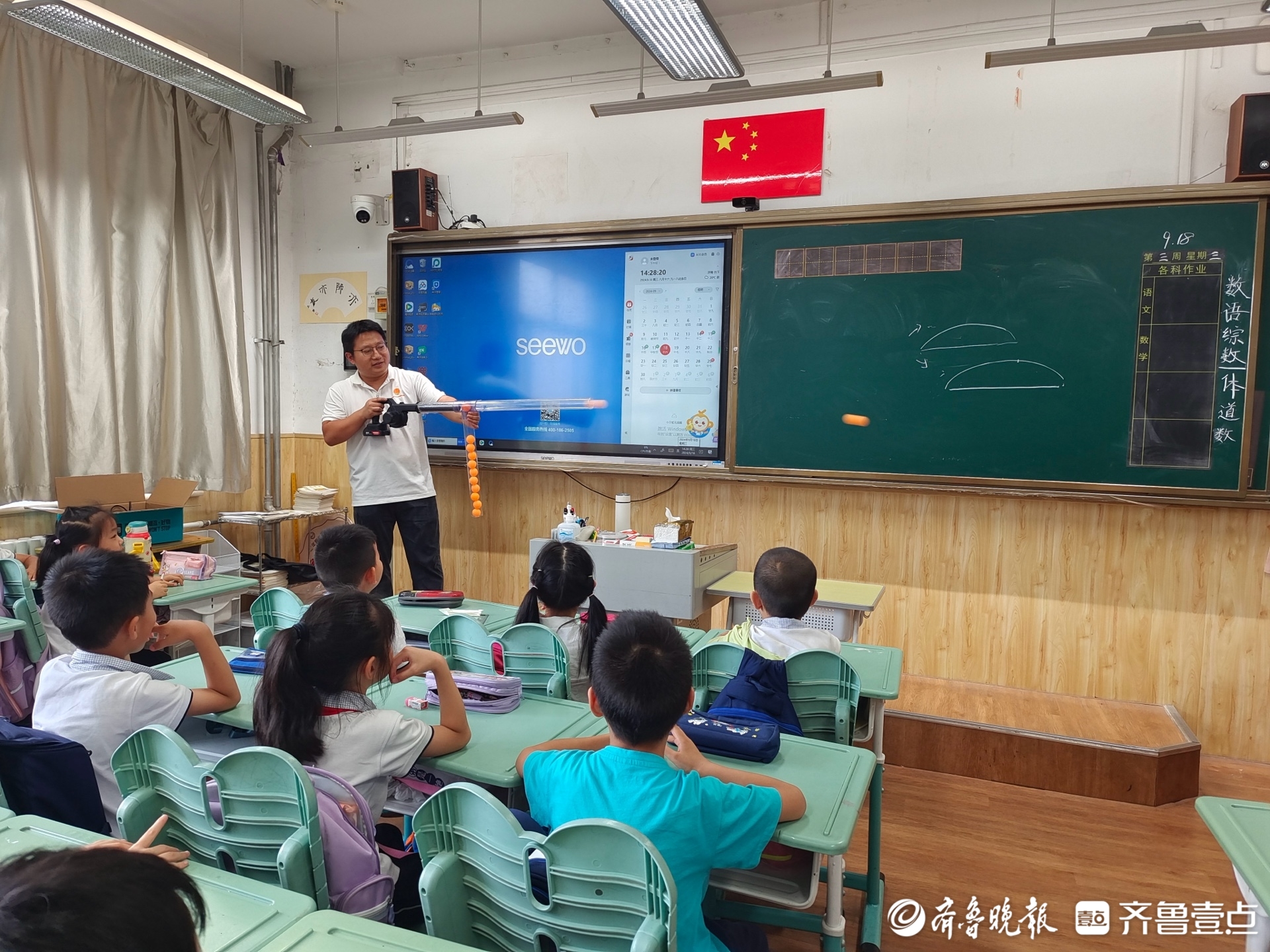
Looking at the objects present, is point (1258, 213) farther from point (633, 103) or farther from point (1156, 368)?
point (633, 103)

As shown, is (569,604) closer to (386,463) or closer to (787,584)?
(787,584)

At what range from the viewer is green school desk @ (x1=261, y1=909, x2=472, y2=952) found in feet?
3.48

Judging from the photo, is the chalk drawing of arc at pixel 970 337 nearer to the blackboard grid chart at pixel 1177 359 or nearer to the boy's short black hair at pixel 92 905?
the blackboard grid chart at pixel 1177 359

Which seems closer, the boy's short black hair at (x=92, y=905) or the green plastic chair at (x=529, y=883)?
the boy's short black hair at (x=92, y=905)

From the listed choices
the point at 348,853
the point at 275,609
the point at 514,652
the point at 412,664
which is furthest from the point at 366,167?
the point at 348,853

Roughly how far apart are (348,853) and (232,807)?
21 centimetres

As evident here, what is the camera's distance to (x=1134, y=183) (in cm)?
361

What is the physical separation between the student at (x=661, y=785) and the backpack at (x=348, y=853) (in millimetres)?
291

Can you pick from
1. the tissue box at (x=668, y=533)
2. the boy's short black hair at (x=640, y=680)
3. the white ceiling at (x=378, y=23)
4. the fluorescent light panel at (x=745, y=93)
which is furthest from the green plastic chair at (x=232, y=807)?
the white ceiling at (x=378, y=23)

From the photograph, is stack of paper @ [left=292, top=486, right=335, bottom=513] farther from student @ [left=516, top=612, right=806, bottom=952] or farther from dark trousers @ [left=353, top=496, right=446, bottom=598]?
student @ [left=516, top=612, right=806, bottom=952]

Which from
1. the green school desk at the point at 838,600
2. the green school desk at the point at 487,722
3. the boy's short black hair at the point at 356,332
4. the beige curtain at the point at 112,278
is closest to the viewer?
the green school desk at the point at 487,722

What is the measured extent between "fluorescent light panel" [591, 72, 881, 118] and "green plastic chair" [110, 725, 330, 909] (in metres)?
→ 2.96

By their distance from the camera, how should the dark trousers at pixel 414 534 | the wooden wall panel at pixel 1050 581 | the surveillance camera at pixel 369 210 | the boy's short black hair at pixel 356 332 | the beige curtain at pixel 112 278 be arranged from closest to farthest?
the wooden wall panel at pixel 1050 581
the beige curtain at pixel 112 278
the boy's short black hair at pixel 356 332
the dark trousers at pixel 414 534
the surveillance camera at pixel 369 210

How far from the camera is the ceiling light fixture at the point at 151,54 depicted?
9.62ft
